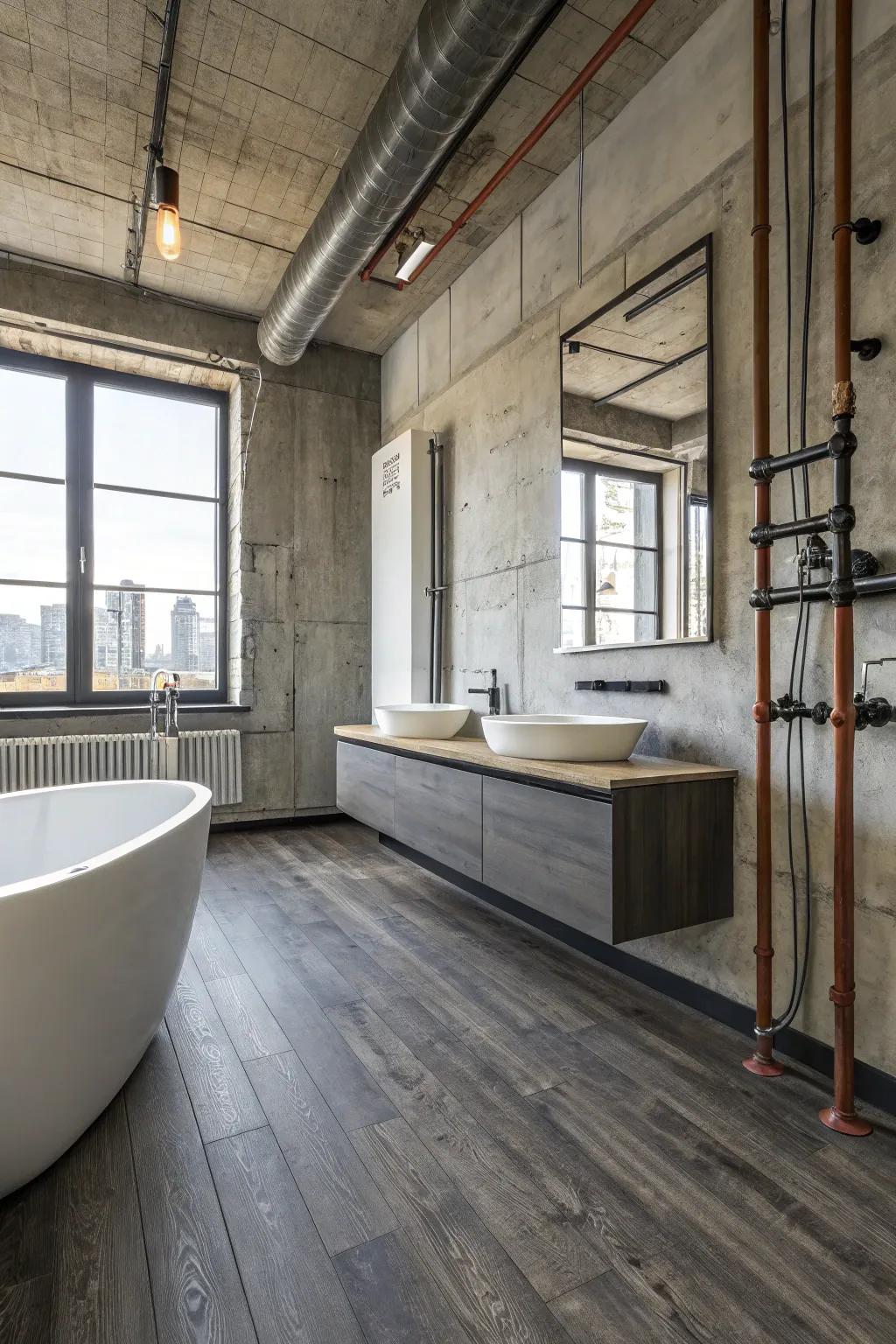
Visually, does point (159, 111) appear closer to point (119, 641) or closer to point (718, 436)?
point (718, 436)

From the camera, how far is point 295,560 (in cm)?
470

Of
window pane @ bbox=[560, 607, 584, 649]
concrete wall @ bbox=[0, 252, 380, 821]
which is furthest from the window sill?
window pane @ bbox=[560, 607, 584, 649]

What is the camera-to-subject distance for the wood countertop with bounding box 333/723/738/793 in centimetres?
199

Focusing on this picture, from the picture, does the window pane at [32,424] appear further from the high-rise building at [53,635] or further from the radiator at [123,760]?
the radiator at [123,760]

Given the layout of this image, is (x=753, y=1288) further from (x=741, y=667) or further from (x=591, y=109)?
(x=591, y=109)

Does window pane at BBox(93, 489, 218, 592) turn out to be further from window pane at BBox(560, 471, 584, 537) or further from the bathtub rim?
window pane at BBox(560, 471, 584, 537)

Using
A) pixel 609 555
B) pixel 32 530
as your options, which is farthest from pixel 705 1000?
pixel 32 530

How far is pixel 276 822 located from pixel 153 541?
1.98m

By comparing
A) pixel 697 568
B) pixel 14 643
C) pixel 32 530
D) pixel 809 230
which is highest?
pixel 809 230

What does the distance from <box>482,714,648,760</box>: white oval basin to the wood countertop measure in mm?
28

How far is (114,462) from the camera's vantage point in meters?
4.46

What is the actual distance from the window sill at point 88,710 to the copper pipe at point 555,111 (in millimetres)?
2671

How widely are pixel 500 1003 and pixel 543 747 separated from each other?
818 mm

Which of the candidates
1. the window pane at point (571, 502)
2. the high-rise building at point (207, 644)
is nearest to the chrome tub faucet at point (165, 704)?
the high-rise building at point (207, 644)
